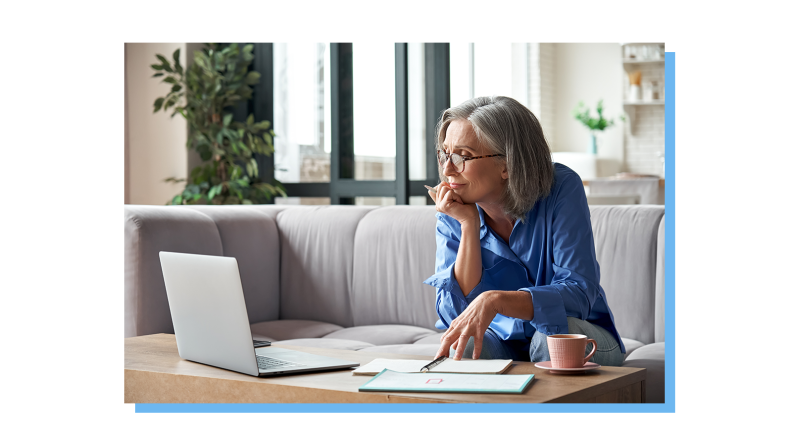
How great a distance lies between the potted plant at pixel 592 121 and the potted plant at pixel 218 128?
4.24 m

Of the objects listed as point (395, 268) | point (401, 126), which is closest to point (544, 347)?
point (395, 268)

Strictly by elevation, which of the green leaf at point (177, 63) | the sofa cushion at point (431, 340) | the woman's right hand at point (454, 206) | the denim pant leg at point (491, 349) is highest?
the green leaf at point (177, 63)

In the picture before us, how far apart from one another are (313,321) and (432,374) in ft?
5.73

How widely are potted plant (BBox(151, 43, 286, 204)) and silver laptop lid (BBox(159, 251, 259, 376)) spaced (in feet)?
9.96

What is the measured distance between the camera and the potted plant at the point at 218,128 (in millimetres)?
4438

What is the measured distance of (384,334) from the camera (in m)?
2.49

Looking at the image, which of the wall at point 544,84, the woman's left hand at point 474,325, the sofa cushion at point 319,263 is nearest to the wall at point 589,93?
the wall at point 544,84

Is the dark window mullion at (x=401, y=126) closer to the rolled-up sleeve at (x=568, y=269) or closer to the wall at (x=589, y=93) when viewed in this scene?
the rolled-up sleeve at (x=568, y=269)

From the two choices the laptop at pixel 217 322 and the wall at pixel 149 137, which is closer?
the laptop at pixel 217 322

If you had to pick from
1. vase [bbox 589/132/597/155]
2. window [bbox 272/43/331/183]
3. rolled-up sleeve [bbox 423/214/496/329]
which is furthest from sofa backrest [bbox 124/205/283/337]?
vase [bbox 589/132/597/155]

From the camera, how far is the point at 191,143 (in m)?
4.59
